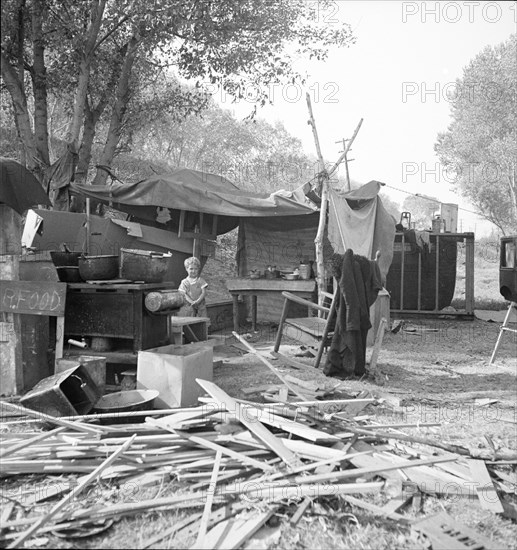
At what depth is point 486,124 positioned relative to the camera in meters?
28.1

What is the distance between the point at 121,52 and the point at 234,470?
11130 millimetres

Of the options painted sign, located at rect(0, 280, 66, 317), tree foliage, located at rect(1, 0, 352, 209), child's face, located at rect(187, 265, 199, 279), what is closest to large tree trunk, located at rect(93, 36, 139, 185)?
tree foliage, located at rect(1, 0, 352, 209)

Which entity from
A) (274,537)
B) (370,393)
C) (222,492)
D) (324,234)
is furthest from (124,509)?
(324,234)

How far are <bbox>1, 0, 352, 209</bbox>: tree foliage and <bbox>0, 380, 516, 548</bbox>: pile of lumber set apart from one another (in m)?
7.74

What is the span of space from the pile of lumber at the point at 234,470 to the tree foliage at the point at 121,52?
774cm

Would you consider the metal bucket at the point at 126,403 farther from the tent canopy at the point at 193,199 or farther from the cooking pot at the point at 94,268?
the tent canopy at the point at 193,199

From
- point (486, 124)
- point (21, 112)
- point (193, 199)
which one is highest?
point (486, 124)

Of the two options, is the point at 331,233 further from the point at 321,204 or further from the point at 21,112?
the point at 21,112

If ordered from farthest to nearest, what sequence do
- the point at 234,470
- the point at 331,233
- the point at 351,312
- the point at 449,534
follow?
the point at 331,233, the point at 351,312, the point at 234,470, the point at 449,534

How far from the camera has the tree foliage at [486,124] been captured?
26.1 meters

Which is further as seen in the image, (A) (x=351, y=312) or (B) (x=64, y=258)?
(A) (x=351, y=312)

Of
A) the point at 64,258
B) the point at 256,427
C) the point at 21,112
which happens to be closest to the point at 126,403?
the point at 256,427

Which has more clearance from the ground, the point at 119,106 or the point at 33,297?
the point at 119,106

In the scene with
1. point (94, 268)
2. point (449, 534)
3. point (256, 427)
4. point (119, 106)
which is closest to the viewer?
point (449, 534)
